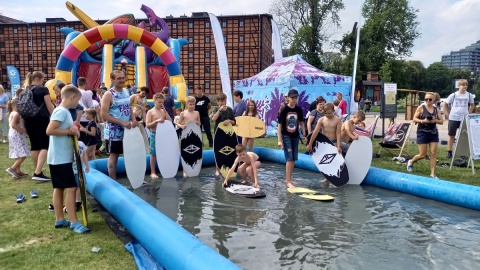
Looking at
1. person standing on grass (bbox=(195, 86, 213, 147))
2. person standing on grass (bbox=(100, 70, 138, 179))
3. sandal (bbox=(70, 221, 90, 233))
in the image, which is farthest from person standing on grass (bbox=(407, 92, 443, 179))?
sandal (bbox=(70, 221, 90, 233))

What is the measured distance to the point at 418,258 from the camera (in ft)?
10.9

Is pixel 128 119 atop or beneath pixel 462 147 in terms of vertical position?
atop

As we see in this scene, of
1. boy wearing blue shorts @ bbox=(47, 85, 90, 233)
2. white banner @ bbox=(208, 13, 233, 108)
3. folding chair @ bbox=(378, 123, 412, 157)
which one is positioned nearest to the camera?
boy wearing blue shorts @ bbox=(47, 85, 90, 233)

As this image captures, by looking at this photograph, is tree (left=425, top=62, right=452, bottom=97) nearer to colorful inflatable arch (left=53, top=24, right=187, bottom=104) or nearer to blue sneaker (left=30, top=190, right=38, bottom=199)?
colorful inflatable arch (left=53, top=24, right=187, bottom=104)

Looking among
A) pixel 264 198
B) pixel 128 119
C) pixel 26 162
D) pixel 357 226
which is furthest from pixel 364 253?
pixel 26 162

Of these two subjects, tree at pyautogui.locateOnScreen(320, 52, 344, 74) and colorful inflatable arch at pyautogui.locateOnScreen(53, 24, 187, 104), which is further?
tree at pyautogui.locateOnScreen(320, 52, 344, 74)

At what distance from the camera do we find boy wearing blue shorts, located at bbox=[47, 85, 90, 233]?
3.72 metres

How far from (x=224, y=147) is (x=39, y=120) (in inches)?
121

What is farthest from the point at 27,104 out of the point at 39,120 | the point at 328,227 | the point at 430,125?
the point at 430,125

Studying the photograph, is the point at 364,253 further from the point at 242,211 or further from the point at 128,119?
the point at 128,119

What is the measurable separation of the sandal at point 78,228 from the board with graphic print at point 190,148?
10.2ft

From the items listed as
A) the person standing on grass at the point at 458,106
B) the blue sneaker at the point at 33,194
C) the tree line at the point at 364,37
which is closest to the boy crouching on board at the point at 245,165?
the blue sneaker at the point at 33,194

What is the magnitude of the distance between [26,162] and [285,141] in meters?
5.39

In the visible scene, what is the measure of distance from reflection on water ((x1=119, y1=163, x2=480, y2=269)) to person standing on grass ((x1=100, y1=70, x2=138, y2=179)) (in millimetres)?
800
